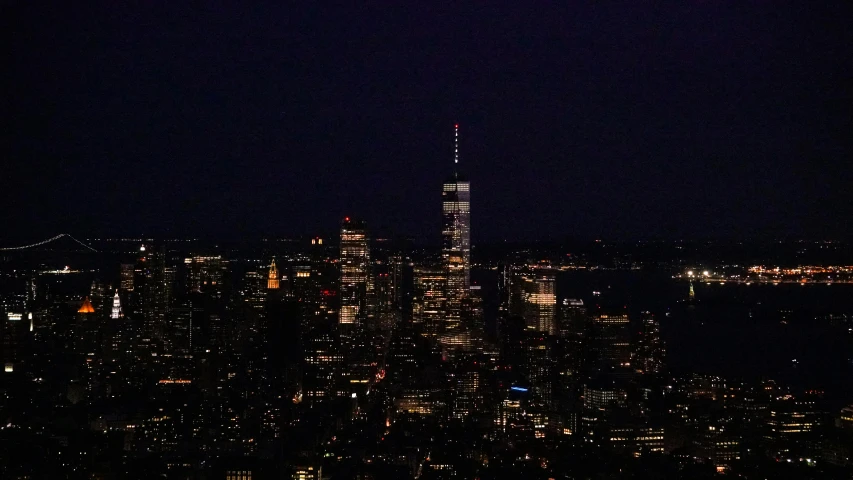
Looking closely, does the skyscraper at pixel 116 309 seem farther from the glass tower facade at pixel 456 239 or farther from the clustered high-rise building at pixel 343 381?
the glass tower facade at pixel 456 239

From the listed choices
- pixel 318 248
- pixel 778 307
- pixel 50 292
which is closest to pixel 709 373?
pixel 778 307

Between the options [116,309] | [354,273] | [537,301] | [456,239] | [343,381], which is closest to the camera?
[343,381]

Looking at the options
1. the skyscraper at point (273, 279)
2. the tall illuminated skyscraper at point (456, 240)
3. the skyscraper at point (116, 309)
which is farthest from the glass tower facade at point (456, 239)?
the skyscraper at point (116, 309)

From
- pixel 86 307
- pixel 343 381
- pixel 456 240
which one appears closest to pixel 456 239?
pixel 456 240

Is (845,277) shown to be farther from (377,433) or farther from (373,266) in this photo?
(373,266)

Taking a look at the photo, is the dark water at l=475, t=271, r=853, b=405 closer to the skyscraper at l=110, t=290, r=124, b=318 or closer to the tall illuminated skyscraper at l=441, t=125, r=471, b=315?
the tall illuminated skyscraper at l=441, t=125, r=471, b=315

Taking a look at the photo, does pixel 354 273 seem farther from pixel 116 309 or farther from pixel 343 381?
pixel 116 309

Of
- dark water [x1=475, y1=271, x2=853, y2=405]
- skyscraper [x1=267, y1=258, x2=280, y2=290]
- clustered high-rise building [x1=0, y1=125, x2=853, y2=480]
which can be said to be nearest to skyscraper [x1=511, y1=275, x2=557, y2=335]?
clustered high-rise building [x1=0, y1=125, x2=853, y2=480]
